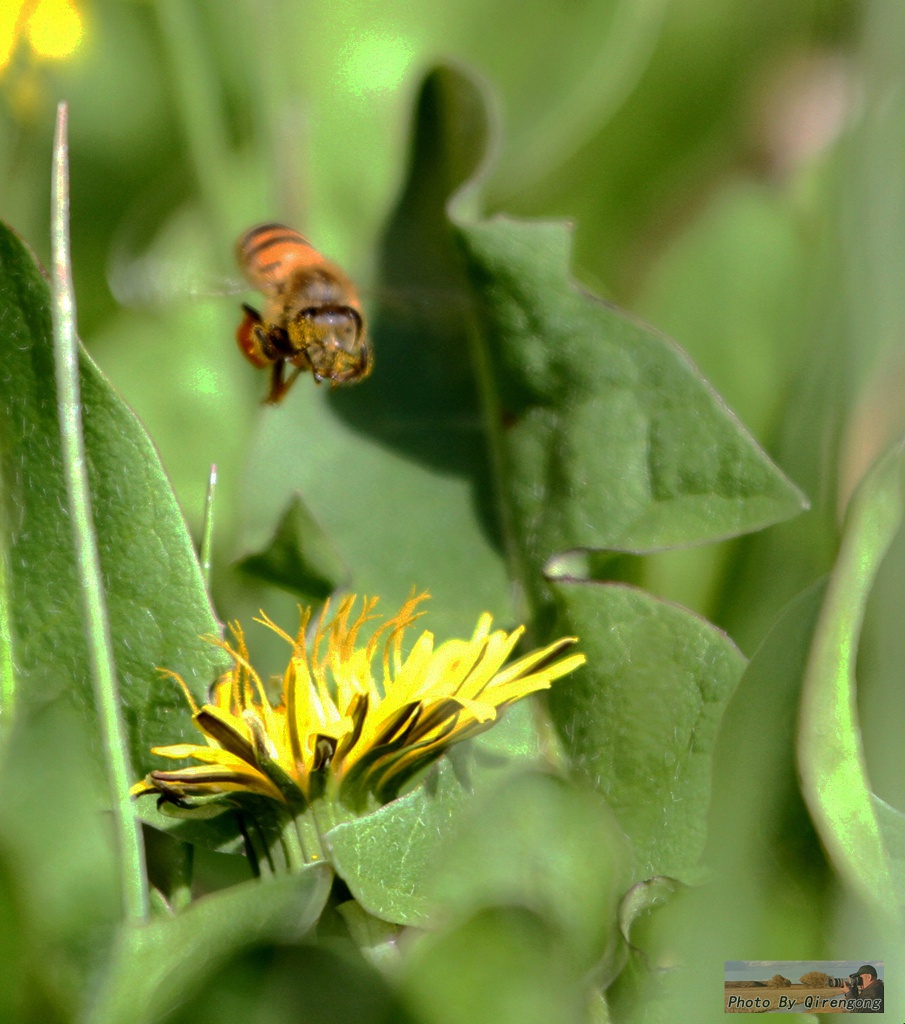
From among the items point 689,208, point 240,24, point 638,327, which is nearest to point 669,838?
point 638,327

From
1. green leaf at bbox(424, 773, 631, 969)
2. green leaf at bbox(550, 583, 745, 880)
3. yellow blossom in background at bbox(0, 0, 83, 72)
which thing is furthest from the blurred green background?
green leaf at bbox(424, 773, 631, 969)

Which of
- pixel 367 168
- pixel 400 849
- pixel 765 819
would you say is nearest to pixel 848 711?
pixel 765 819

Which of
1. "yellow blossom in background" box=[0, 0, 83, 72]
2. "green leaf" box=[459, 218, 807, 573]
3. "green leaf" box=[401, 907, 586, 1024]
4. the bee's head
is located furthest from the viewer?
"yellow blossom in background" box=[0, 0, 83, 72]

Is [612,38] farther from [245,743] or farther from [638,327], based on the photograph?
[245,743]

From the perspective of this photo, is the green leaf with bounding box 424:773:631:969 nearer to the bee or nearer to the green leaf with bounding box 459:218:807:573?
the green leaf with bounding box 459:218:807:573

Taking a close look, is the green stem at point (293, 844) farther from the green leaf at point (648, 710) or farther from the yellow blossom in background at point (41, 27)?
the yellow blossom in background at point (41, 27)

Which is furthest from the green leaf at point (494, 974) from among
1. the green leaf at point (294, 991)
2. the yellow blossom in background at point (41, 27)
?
the yellow blossom in background at point (41, 27)
